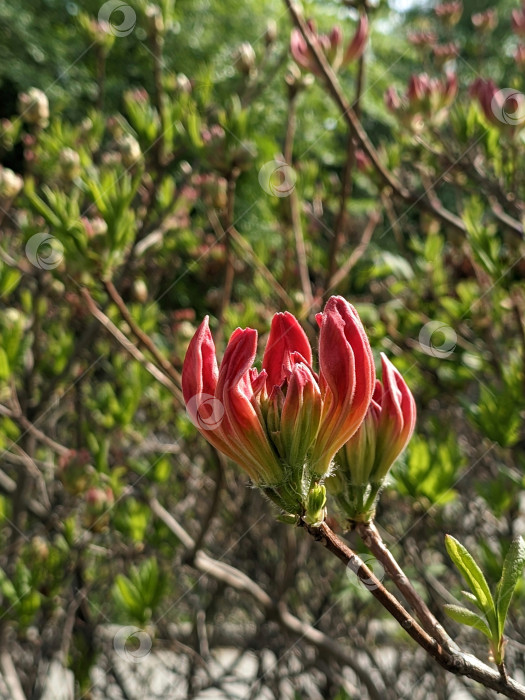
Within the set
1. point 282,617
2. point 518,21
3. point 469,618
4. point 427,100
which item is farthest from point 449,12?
point 469,618

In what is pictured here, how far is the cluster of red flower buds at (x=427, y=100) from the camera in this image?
1640 millimetres

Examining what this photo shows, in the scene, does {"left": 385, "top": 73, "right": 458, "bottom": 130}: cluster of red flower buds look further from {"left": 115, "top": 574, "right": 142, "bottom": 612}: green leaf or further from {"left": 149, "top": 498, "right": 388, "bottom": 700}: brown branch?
{"left": 115, "top": 574, "right": 142, "bottom": 612}: green leaf

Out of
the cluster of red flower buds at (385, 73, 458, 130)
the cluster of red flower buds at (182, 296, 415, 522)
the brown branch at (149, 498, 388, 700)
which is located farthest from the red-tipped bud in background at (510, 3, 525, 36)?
the cluster of red flower buds at (182, 296, 415, 522)

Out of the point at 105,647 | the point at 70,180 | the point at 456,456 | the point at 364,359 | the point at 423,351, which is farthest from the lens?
the point at 105,647

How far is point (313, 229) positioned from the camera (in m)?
2.62

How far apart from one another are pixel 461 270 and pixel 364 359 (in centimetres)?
197

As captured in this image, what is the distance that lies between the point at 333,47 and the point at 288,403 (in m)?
1.31

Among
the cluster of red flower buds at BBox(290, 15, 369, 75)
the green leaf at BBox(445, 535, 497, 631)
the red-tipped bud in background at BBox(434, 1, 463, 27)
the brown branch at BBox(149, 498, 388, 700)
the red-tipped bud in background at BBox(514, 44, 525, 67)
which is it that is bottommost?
the brown branch at BBox(149, 498, 388, 700)

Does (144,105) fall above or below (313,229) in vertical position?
above

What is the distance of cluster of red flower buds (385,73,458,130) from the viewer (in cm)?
164

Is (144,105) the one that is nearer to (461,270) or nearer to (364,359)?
(461,270)

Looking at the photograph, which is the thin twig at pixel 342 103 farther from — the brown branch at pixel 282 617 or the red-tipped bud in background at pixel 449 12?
the red-tipped bud in background at pixel 449 12

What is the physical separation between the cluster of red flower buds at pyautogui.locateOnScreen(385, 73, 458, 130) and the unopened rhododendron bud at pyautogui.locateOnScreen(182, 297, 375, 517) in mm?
1238

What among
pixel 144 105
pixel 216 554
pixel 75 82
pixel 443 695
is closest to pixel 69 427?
pixel 216 554
